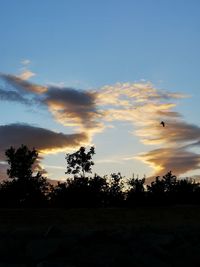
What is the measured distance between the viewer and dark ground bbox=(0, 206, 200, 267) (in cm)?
884

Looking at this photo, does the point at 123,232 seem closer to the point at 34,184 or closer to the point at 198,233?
the point at 198,233

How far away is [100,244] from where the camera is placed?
922cm

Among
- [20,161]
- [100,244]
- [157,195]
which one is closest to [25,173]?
[20,161]

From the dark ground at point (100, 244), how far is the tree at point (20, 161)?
64792 millimetres

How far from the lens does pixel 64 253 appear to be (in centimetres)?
896

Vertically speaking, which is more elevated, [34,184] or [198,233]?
[34,184]

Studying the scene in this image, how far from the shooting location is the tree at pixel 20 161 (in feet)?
245

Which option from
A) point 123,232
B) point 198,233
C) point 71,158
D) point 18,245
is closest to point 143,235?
point 123,232

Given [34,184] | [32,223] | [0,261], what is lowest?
[0,261]

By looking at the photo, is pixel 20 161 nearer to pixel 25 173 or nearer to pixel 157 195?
pixel 25 173

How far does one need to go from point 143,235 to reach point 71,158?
64881mm

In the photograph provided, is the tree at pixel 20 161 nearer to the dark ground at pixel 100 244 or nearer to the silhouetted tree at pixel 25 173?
the silhouetted tree at pixel 25 173

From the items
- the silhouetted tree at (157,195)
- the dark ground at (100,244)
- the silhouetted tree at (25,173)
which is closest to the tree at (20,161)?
the silhouetted tree at (25,173)

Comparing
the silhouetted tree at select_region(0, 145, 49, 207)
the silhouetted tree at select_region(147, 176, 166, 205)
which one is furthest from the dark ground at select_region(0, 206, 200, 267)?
the silhouetted tree at select_region(0, 145, 49, 207)
